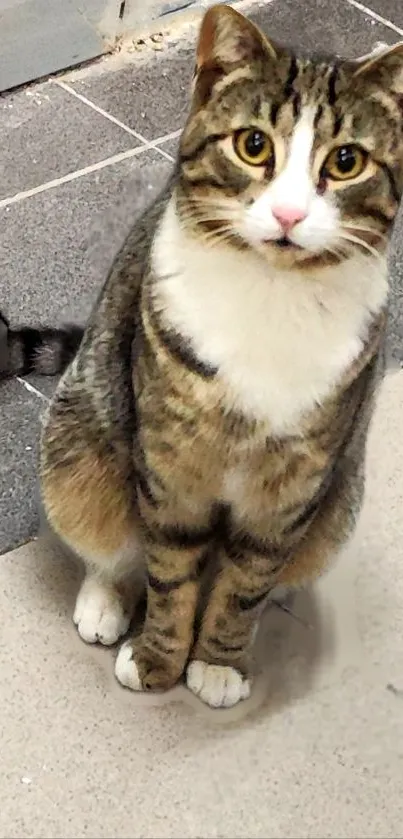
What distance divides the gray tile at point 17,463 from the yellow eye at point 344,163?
727mm

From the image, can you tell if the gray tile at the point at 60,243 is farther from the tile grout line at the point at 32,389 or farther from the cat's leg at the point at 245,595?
the cat's leg at the point at 245,595

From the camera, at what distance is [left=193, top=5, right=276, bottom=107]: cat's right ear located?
39.1 inches

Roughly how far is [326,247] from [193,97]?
20 cm

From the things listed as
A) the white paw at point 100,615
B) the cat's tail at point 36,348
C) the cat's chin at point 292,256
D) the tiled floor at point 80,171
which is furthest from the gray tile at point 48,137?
the cat's chin at point 292,256

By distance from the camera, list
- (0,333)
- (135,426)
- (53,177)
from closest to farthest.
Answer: (135,426), (0,333), (53,177)

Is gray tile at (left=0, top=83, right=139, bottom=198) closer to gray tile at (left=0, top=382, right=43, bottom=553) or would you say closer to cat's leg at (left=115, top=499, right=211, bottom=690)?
gray tile at (left=0, top=382, right=43, bottom=553)

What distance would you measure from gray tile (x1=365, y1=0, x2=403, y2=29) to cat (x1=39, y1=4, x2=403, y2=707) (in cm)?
144

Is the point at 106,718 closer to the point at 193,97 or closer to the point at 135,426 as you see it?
the point at 135,426

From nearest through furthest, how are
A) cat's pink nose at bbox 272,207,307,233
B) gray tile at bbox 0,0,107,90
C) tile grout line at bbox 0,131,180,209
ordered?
1. cat's pink nose at bbox 272,207,307,233
2. tile grout line at bbox 0,131,180,209
3. gray tile at bbox 0,0,107,90

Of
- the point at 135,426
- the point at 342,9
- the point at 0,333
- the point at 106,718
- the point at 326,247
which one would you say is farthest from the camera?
the point at 342,9

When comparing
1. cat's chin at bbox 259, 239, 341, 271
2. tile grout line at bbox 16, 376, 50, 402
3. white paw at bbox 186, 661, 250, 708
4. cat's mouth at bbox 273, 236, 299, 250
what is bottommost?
tile grout line at bbox 16, 376, 50, 402

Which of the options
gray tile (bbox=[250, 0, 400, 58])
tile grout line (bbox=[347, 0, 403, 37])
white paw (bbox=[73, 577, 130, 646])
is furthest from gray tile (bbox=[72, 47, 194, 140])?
white paw (bbox=[73, 577, 130, 646])

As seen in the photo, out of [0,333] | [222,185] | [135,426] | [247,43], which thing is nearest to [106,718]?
[135,426]

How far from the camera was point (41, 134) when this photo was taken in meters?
2.10
